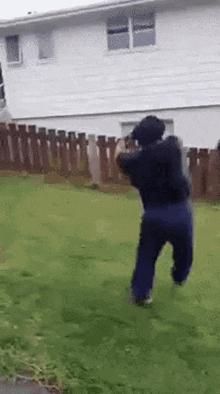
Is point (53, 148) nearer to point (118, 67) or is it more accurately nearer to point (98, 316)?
point (118, 67)

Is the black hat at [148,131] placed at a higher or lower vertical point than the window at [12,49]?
lower

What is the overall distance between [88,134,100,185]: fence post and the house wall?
4406 millimetres

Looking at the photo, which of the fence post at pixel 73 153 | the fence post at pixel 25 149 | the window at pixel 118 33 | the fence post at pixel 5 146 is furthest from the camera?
the window at pixel 118 33

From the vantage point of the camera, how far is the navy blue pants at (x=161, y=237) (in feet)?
11.0

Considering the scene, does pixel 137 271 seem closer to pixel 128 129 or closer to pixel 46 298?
pixel 46 298

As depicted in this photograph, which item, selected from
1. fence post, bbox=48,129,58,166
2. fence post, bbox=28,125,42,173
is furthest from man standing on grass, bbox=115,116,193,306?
fence post, bbox=28,125,42,173

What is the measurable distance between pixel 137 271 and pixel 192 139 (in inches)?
385

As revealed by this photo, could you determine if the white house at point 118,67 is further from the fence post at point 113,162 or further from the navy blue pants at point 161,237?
the navy blue pants at point 161,237

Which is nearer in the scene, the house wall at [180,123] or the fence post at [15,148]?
the fence post at [15,148]

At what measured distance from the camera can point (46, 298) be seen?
3.88 meters

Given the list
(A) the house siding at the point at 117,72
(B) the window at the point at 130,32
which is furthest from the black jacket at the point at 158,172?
(B) the window at the point at 130,32

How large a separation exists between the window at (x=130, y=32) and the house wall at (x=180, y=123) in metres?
2.27

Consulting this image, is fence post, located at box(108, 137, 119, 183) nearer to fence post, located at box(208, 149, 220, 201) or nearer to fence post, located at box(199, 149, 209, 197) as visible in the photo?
fence post, located at box(199, 149, 209, 197)

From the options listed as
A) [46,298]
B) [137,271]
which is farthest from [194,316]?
[46,298]
